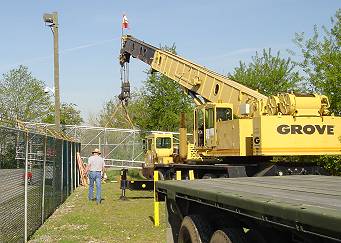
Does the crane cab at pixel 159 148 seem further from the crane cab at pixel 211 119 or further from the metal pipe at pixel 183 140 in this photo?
the crane cab at pixel 211 119

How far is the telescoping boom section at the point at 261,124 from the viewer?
467 inches

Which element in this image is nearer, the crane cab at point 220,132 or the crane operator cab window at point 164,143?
the crane cab at point 220,132

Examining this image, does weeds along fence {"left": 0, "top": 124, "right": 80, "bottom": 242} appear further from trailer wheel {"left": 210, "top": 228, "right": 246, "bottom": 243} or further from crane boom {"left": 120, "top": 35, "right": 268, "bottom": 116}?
crane boom {"left": 120, "top": 35, "right": 268, "bottom": 116}

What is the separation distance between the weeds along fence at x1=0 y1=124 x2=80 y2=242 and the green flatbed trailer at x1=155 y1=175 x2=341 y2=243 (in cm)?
247

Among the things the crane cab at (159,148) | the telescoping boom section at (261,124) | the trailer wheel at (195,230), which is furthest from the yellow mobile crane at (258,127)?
the crane cab at (159,148)

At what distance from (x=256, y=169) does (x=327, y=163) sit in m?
2.10

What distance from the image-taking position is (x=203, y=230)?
19.4 ft

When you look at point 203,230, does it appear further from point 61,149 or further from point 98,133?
point 98,133

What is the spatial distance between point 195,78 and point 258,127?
19.9 ft

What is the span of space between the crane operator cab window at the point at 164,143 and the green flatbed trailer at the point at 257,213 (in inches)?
666

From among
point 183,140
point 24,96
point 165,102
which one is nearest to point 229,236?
point 183,140

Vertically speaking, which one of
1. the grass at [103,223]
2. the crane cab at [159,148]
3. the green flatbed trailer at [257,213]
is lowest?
the grass at [103,223]

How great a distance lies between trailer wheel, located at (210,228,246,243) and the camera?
16.3ft

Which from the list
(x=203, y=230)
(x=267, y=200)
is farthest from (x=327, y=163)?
(x=267, y=200)
